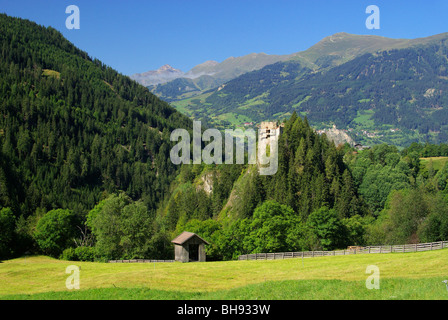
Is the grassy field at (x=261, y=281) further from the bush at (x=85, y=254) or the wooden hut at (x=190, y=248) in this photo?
the bush at (x=85, y=254)

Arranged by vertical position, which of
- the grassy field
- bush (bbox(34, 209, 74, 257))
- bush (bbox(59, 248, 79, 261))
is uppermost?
the grassy field

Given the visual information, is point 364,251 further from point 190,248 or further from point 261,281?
point 190,248

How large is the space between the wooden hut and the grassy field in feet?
51.5

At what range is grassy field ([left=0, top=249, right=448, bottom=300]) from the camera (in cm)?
2962

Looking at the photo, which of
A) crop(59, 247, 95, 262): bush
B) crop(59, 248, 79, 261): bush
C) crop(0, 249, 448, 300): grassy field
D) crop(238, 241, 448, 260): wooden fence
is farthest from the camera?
crop(59, 247, 95, 262): bush

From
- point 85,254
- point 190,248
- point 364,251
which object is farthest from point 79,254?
point 364,251

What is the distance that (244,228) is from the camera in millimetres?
82375

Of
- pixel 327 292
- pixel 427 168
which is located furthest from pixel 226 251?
pixel 427 168

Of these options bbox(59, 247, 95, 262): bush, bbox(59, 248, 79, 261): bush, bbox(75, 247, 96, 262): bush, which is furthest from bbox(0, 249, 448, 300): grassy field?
bbox(75, 247, 96, 262): bush

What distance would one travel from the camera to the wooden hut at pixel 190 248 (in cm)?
6975

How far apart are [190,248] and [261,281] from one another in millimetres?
30757

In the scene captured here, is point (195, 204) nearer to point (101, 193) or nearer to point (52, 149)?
point (101, 193)

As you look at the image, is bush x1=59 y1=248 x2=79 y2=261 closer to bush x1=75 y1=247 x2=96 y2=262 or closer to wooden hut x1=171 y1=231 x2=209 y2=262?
bush x1=75 y1=247 x2=96 y2=262

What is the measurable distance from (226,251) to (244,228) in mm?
6080
